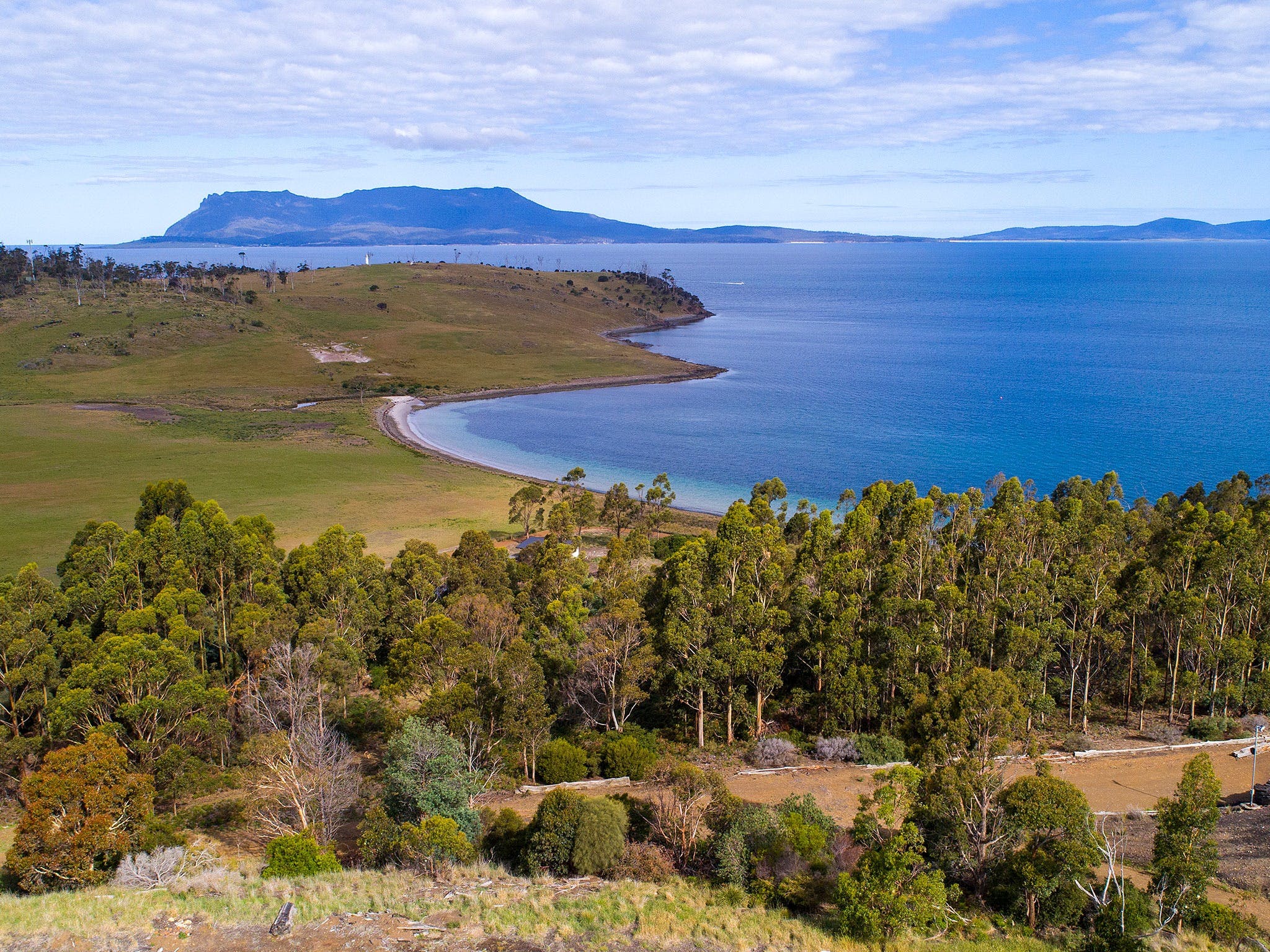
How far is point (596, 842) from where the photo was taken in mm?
24500

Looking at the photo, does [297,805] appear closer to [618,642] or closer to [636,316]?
[618,642]

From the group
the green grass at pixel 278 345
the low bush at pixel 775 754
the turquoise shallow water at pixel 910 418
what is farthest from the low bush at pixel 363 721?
the green grass at pixel 278 345

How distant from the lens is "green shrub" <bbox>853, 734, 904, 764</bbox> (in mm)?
31406

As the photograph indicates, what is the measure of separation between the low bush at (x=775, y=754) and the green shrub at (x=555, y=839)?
28.4 feet

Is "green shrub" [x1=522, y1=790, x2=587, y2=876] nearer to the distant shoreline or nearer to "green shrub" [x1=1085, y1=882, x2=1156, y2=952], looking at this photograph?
"green shrub" [x1=1085, y1=882, x2=1156, y2=952]

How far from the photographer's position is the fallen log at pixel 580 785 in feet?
97.5

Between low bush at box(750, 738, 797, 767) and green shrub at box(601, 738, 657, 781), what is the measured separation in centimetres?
373

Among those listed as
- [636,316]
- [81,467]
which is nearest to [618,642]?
[81,467]

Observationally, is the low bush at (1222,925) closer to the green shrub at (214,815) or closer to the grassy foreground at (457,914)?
the grassy foreground at (457,914)

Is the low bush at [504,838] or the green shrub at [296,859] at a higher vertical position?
the green shrub at [296,859]

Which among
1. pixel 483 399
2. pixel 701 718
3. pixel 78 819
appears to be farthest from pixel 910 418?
pixel 78 819

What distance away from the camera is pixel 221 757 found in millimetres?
32656

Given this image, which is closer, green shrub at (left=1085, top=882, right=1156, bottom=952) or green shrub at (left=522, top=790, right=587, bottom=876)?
green shrub at (left=1085, top=882, right=1156, bottom=952)

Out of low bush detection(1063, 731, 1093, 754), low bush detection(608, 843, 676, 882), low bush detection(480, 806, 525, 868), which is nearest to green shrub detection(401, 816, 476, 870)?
low bush detection(480, 806, 525, 868)
